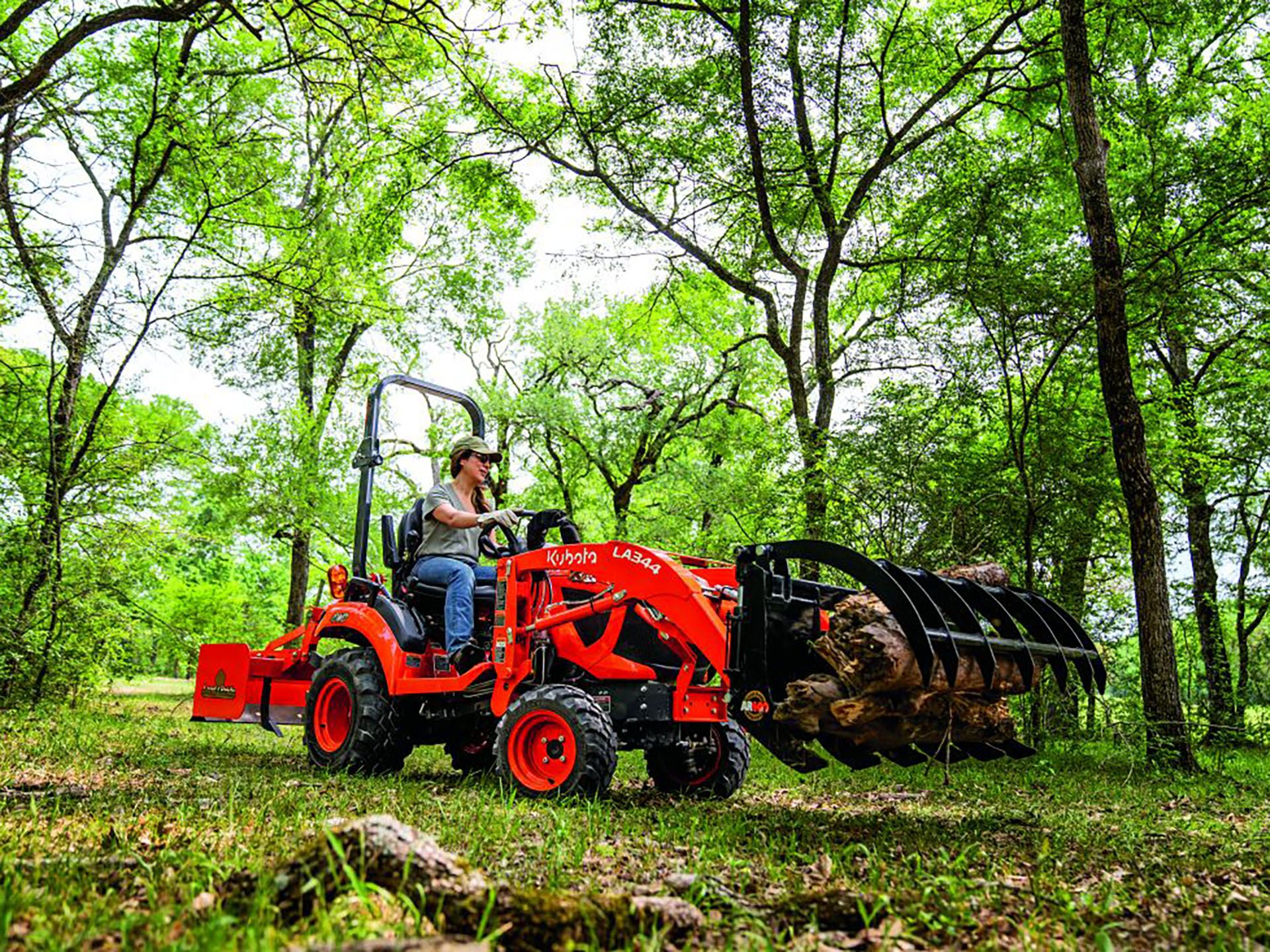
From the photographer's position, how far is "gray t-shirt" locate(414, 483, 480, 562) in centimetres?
747

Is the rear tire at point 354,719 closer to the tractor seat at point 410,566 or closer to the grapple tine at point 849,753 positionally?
the tractor seat at point 410,566

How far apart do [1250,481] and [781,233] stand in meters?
8.86

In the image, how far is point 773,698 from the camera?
5.69m

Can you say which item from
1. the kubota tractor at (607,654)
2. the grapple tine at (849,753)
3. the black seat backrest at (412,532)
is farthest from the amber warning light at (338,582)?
the grapple tine at (849,753)

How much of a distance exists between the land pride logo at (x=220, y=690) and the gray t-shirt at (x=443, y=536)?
259 cm

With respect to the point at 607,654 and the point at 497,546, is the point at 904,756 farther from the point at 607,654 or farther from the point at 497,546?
the point at 497,546

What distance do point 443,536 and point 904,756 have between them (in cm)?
365

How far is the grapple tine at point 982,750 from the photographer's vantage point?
232 inches

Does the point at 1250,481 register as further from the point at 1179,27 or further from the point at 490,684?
the point at 490,684

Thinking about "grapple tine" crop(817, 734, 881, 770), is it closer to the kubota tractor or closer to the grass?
the kubota tractor

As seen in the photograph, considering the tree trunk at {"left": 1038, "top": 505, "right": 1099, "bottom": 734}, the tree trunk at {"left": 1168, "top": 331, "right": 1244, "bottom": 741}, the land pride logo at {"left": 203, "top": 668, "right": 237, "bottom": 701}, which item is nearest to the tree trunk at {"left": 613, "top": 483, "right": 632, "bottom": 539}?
the tree trunk at {"left": 1168, "top": 331, "right": 1244, "bottom": 741}

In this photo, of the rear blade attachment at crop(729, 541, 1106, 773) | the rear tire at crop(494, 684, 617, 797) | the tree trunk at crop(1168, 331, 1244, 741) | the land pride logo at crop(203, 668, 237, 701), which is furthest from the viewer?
the tree trunk at crop(1168, 331, 1244, 741)

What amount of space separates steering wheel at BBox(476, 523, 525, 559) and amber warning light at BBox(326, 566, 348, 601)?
1.16 m

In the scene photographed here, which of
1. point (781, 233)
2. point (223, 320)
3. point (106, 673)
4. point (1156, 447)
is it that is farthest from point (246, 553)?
point (1156, 447)
